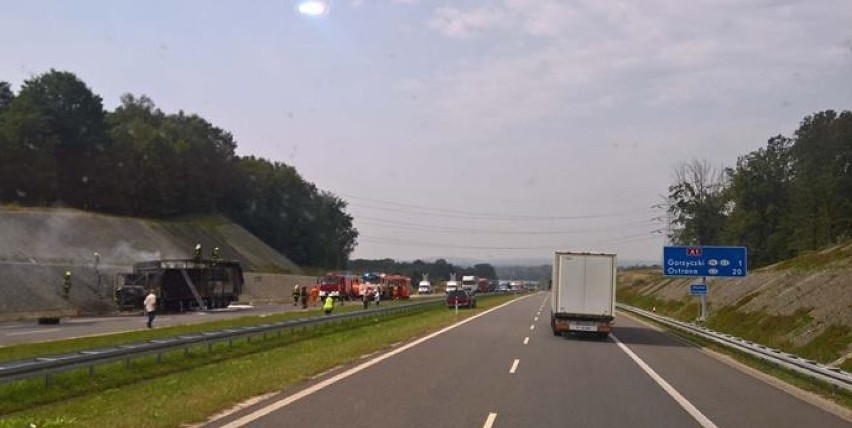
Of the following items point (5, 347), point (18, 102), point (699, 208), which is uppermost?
point (18, 102)

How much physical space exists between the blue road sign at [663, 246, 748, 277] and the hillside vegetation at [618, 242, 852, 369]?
2.68m

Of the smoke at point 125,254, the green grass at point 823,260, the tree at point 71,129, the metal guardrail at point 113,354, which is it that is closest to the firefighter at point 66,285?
the smoke at point 125,254

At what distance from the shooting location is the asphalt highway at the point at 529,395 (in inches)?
469

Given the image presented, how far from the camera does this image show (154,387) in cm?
1570

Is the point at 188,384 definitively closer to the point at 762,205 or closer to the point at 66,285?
the point at 66,285

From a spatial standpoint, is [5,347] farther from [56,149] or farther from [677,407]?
[56,149]

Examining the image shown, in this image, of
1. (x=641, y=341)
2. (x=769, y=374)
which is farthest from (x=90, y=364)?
(x=641, y=341)

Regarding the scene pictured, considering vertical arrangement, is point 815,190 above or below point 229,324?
above

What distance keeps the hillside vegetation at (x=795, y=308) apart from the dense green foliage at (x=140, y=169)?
207 ft

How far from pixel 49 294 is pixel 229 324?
745 inches

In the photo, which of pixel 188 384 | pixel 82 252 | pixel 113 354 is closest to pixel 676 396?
pixel 188 384

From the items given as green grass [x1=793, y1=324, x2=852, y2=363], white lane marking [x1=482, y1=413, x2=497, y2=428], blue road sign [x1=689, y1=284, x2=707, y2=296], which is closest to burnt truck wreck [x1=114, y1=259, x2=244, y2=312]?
blue road sign [x1=689, y1=284, x2=707, y2=296]

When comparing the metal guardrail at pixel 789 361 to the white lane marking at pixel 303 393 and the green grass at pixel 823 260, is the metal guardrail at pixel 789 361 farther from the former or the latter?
the green grass at pixel 823 260

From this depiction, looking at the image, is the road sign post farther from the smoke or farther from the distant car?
the smoke
